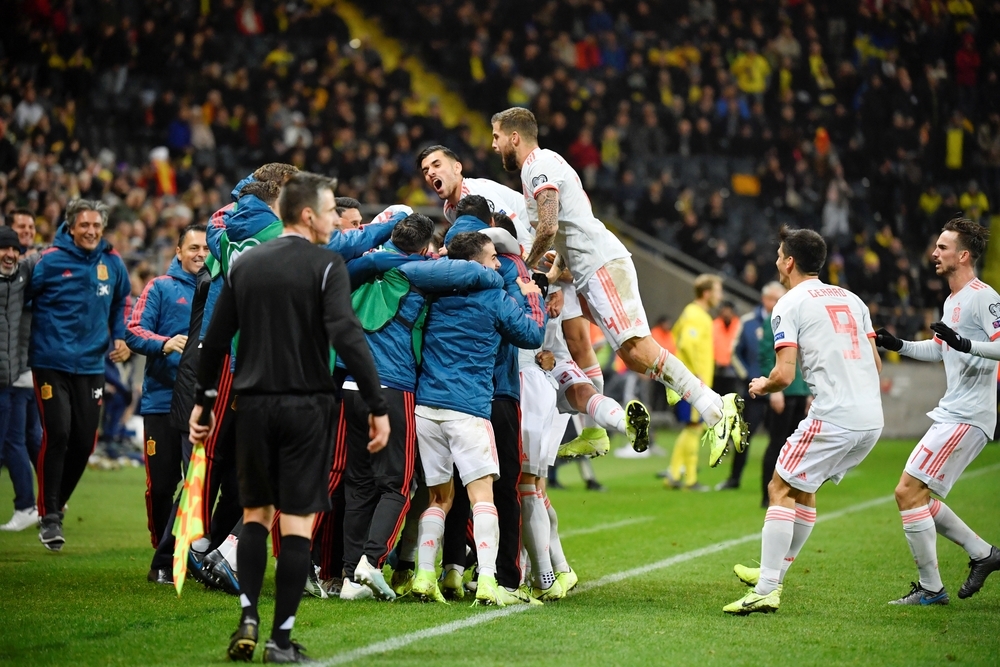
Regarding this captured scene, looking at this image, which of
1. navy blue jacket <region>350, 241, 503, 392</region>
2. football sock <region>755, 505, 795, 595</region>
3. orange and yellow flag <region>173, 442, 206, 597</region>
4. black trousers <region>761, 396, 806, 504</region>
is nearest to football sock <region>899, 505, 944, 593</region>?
football sock <region>755, 505, 795, 595</region>

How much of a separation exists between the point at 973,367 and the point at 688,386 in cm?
180

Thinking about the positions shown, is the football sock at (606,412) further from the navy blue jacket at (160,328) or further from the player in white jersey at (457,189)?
the navy blue jacket at (160,328)

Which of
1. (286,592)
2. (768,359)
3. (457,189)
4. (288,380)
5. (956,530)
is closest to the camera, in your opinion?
(286,592)

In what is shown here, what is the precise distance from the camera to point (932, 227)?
23.2 metres

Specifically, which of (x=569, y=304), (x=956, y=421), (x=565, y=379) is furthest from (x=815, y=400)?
(x=569, y=304)

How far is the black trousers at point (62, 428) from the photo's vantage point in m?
9.20

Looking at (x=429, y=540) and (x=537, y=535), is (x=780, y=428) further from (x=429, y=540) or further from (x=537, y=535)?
(x=429, y=540)

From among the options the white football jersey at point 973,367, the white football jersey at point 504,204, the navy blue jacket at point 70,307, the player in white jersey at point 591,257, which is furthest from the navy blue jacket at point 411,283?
the navy blue jacket at point 70,307

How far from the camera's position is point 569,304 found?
28.5ft

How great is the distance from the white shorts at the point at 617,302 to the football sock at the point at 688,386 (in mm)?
248

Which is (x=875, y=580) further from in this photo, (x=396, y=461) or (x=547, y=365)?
(x=396, y=461)

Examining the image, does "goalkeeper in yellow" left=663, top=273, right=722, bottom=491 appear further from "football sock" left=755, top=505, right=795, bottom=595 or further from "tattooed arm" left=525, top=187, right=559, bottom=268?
"football sock" left=755, top=505, right=795, bottom=595

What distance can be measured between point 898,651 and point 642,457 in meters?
13.4

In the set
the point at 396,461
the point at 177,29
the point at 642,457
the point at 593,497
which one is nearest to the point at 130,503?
the point at 593,497
